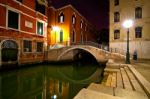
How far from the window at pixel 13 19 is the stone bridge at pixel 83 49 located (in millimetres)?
7355

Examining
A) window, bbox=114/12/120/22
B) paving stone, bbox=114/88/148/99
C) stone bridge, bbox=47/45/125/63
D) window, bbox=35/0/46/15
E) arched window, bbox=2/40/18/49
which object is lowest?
paving stone, bbox=114/88/148/99

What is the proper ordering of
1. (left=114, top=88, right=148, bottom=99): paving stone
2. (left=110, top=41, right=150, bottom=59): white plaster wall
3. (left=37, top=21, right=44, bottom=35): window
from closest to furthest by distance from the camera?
(left=114, top=88, right=148, bottom=99): paving stone → (left=110, top=41, right=150, bottom=59): white plaster wall → (left=37, top=21, right=44, bottom=35): window

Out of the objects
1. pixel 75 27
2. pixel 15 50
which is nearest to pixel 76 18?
pixel 75 27

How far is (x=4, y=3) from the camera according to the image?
14375mm

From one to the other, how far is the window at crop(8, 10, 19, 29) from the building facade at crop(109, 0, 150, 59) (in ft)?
46.7

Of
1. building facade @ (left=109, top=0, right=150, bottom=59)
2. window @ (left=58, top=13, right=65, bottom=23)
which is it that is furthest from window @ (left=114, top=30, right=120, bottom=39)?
window @ (left=58, top=13, right=65, bottom=23)

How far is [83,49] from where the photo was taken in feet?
67.7

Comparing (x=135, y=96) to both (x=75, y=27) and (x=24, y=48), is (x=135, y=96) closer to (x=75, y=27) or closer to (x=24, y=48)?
(x=24, y=48)

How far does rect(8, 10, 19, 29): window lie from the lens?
50.0 ft

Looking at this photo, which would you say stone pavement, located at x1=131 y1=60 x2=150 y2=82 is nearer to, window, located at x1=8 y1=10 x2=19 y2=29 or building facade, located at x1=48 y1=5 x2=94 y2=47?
window, located at x1=8 y1=10 x2=19 y2=29

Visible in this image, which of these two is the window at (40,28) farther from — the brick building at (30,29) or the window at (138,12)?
the window at (138,12)

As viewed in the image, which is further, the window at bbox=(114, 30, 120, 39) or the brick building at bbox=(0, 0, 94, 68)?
the window at bbox=(114, 30, 120, 39)

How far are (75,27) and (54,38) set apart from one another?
504 cm

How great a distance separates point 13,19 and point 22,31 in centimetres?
188
